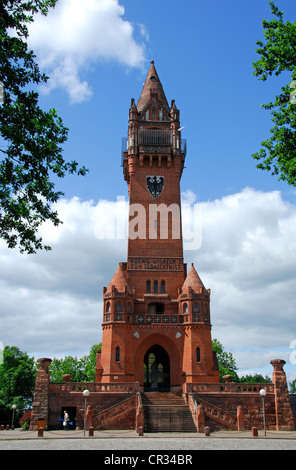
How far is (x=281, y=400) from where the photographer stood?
3188 cm

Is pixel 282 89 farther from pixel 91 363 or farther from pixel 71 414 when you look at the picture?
pixel 91 363

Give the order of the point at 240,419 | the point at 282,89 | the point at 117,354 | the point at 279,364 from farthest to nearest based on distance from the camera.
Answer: the point at 117,354 < the point at 279,364 < the point at 240,419 < the point at 282,89

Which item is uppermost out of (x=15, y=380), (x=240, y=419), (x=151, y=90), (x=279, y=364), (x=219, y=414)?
(x=151, y=90)

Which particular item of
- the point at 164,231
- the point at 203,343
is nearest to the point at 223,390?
the point at 203,343

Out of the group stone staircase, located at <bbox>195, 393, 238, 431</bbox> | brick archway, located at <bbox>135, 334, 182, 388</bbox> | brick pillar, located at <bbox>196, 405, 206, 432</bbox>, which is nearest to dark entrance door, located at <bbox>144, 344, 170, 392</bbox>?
brick archway, located at <bbox>135, 334, 182, 388</bbox>

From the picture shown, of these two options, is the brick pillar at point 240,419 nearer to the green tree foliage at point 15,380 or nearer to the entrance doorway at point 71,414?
the entrance doorway at point 71,414

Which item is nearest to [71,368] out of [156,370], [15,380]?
[15,380]

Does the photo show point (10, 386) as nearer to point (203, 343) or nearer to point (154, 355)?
point (154, 355)

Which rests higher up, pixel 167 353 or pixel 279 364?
pixel 167 353

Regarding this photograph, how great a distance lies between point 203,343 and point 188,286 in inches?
210

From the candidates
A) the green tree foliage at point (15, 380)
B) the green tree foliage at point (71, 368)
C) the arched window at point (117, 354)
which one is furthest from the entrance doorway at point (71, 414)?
the green tree foliage at point (71, 368)

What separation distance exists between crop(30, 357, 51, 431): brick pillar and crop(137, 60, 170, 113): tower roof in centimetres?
3120

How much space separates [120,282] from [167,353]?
793 centimetres

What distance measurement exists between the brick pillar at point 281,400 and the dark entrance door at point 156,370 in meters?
11.5
